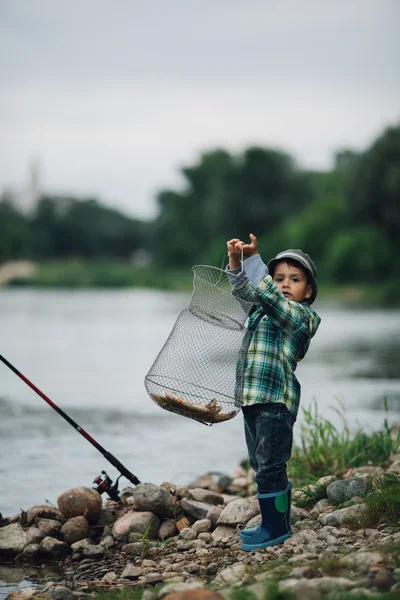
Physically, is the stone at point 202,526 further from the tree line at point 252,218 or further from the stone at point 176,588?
the tree line at point 252,218

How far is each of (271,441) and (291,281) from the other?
33.5 inches

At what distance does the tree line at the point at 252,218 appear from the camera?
1687 inches

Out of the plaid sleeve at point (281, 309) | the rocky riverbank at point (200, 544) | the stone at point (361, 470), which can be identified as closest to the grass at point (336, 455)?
the stone at point (361, 470)

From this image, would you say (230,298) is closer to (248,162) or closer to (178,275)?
(178,275)

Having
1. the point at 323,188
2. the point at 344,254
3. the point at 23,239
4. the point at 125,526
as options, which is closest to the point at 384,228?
the point at 344,254

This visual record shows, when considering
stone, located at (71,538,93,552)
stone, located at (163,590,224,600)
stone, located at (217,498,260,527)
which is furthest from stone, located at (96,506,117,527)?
stone, located at (163,590,224,600)

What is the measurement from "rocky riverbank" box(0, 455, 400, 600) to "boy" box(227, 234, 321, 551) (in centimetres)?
22

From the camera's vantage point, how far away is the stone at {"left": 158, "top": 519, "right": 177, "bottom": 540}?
19.0ft

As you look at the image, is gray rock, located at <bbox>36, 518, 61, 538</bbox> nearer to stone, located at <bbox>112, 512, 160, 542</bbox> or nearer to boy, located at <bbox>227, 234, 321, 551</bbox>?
stone, located at <bbox>112, 512, 160, 542</bbox>

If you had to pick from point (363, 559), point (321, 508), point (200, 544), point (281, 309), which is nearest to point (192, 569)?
point (200, 544)

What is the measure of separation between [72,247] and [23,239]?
9.67m

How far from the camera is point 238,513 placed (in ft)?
18.3

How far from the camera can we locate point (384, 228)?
44.0m

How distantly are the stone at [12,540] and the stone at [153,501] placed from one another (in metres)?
0.75
